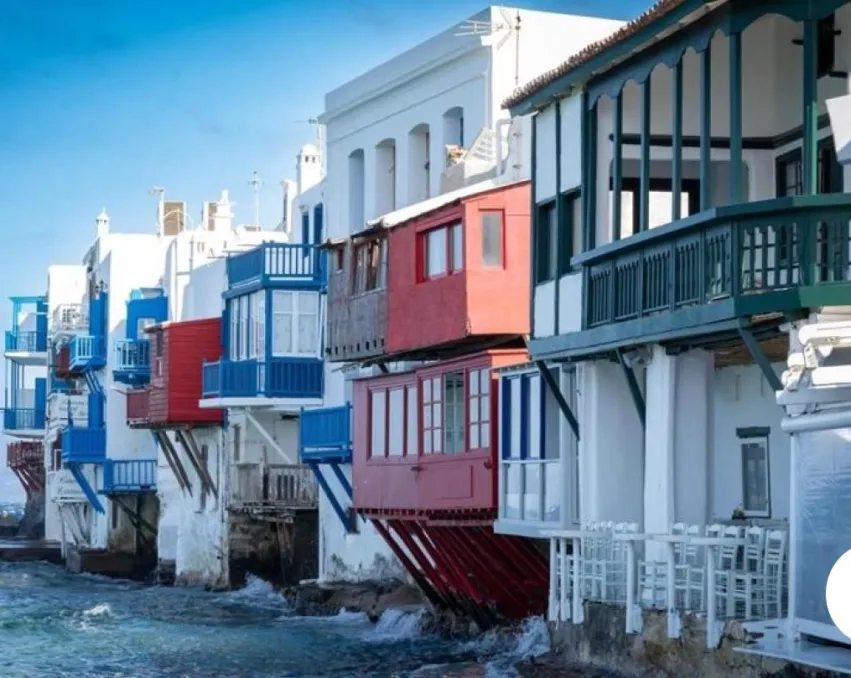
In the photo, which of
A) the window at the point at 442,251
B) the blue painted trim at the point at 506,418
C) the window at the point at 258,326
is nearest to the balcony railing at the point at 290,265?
the window at the point at 258,326

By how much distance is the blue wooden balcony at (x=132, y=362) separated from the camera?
59.8 metres

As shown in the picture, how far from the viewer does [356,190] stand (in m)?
41.7

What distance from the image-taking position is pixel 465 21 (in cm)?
3566

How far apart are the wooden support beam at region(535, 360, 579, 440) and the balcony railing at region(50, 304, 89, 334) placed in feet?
148

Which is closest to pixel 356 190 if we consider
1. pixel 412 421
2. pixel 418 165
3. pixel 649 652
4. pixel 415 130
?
pixel 418 165

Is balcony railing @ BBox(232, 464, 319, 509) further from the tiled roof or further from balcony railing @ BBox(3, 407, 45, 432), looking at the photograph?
balcony railing @ BBox(3, 407, 45, 432)

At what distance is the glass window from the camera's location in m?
25.6

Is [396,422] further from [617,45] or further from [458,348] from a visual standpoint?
[617,45]

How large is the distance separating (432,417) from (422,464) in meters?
0.77

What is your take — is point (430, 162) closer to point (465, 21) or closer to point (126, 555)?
point (465, 21)

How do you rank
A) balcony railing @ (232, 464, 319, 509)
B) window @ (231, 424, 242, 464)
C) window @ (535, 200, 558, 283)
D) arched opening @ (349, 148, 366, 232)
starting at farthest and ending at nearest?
window @ (231, 424, 242, 464), balcony railing @ (232, 464, 319, 509), arched opening @ (349, 148, 366, 232), window @ (535, 200, 558, 283)

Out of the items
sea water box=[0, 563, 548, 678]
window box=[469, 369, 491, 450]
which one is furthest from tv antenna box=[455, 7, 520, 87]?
sea water box=[0, 563, 548, 678]

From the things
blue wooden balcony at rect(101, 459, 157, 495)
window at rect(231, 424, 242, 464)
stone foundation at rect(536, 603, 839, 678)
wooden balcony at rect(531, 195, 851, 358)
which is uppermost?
wooden balcony at rect(531, 195, 851, 358)

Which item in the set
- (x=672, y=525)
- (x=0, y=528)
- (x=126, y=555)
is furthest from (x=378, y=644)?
(x=0, y=528)
